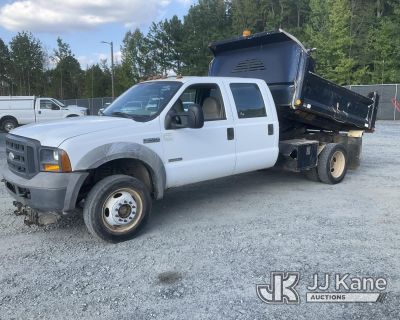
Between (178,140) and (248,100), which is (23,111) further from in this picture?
(178,140)

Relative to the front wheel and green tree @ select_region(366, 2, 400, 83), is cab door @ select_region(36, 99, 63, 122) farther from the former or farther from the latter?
green tree @ select_region(366, 2, 400, 83)

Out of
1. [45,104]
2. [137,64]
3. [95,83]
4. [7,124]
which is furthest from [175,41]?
[7,124]

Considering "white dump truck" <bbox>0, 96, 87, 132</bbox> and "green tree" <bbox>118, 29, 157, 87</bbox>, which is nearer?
"white dump truck" <bbox>0, 96, 87, 132</bbox>

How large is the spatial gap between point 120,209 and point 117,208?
0.19 feet

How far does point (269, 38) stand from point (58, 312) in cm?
574

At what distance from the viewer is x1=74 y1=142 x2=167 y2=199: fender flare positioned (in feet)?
14.7

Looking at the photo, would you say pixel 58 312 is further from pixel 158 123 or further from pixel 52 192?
pixel 158 123

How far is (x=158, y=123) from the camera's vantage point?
508cm

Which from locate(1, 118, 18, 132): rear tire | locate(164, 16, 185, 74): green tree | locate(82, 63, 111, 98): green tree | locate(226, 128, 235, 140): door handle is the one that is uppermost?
locate(164, 16, 185, 74): green tree

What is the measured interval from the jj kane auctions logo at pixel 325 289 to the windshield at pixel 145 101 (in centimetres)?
251

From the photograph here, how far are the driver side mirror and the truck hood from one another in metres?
0.47

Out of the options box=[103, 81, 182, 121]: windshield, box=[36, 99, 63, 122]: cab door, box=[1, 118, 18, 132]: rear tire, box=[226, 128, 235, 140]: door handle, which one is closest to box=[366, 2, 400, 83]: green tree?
box=[36, 99, 63, 122]: cab door

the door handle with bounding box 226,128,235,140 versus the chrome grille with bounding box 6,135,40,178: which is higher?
the door handle with bounding box 226,128,235,140

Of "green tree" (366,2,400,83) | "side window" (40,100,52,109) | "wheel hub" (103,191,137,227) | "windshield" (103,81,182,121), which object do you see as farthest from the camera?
"green tree" (366,2,400,83)
